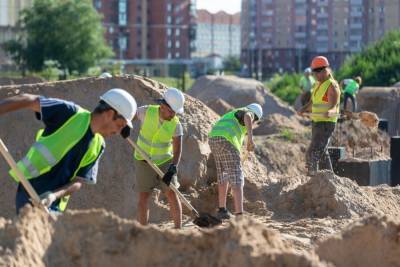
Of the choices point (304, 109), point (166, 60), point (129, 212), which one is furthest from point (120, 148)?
point (166, 60)

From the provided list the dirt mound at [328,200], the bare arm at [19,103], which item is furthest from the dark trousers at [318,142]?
the bare arm at [19,103]

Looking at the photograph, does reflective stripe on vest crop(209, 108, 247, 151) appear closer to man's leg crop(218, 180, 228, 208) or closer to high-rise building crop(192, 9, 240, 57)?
man's leg crop(218, 180, 228, 208)

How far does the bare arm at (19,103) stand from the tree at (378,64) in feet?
90.1

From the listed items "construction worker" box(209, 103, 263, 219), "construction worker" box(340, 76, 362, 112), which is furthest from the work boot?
"construction worker" box(340, 76, 362, 112)

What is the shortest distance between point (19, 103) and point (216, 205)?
6098mm

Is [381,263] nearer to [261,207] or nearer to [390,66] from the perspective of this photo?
[261,207]

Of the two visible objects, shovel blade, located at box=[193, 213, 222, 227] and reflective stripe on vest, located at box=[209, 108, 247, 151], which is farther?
reflective stripe on vest, located at box=[209, 108, 247, 151]

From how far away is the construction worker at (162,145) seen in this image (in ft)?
32.3

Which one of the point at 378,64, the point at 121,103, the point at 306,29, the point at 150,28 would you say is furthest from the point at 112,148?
the point at 150,28

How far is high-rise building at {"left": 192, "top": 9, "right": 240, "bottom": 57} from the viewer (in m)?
137

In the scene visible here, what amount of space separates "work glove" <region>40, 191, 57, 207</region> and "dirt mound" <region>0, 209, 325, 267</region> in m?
0.23

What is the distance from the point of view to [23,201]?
6590mm

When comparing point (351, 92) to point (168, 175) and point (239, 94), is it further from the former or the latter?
point (168, 175)

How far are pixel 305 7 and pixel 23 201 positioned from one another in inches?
2308
